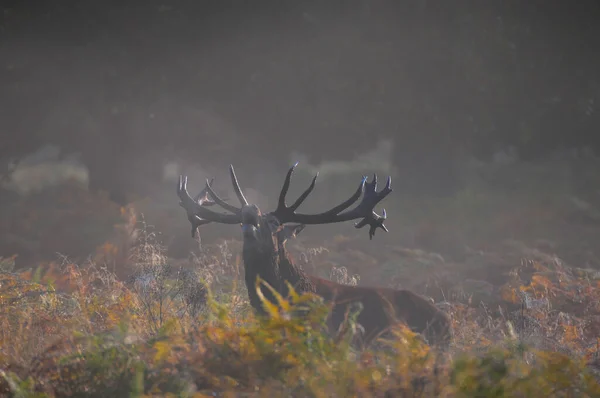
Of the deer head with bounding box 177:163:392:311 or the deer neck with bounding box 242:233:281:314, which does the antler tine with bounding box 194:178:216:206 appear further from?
the deer neck with bounding box 242:233:281:314

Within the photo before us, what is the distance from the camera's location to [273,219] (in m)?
7.55

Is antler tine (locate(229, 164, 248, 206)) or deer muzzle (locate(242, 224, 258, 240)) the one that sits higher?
antler tine (locate(229, 164, 248, 206))

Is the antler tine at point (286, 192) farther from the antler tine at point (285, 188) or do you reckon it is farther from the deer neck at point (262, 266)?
the deer neck at point (262, 266)

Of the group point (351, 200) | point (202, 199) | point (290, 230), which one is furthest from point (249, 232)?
point (202, 199)

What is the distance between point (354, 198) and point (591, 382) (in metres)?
5.18

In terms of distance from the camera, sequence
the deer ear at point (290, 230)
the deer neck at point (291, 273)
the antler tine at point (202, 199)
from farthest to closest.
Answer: the antler tine at point (202, 199) → the deer ear at point (290, 230) → the deer neck at point (291, 273)

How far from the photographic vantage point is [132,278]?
6.11 meters

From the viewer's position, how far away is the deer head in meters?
7.03

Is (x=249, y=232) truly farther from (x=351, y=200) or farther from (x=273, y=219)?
(x=351, y=200)

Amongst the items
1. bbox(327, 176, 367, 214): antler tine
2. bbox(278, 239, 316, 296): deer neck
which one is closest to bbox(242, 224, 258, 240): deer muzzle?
bbox(278, 239, 316, 296): deer neck

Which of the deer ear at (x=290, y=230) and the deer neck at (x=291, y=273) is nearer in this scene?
the deer neck at (x=291, y=273)

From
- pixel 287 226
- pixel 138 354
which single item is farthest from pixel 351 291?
pixel 138 354

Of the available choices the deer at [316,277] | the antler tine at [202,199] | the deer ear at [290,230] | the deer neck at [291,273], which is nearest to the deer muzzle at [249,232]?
the deer at [316,277]

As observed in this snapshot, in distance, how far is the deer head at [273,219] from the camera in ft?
23.1
